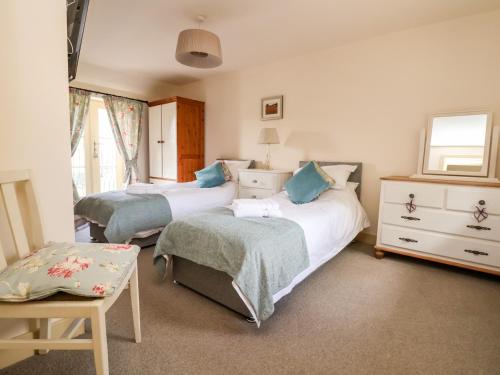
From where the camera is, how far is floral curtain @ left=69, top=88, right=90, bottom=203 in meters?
3.97

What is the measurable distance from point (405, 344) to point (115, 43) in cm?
406

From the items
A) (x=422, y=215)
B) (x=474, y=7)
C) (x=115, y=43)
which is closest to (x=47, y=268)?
(x=422, y=215)

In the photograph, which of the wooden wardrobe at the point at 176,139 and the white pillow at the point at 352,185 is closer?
the white pillow at the point at 352,185

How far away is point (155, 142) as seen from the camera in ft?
15.9

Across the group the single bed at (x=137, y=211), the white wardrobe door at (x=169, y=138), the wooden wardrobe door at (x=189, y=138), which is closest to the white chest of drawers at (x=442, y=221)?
the single bed at (x=137, y=211)

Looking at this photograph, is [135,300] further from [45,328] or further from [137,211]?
[137,211]

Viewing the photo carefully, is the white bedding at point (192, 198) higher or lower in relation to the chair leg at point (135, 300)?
higher

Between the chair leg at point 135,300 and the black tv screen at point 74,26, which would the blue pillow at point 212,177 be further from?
the chair leg at point 135,300

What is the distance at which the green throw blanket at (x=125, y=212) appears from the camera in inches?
102

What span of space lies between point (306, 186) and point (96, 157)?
363cm

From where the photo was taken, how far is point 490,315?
177cm

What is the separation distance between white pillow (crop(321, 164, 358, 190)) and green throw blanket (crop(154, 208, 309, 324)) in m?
1.30

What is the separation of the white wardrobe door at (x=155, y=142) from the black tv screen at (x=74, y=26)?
3197mm

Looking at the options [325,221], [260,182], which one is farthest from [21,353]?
[260,182]
